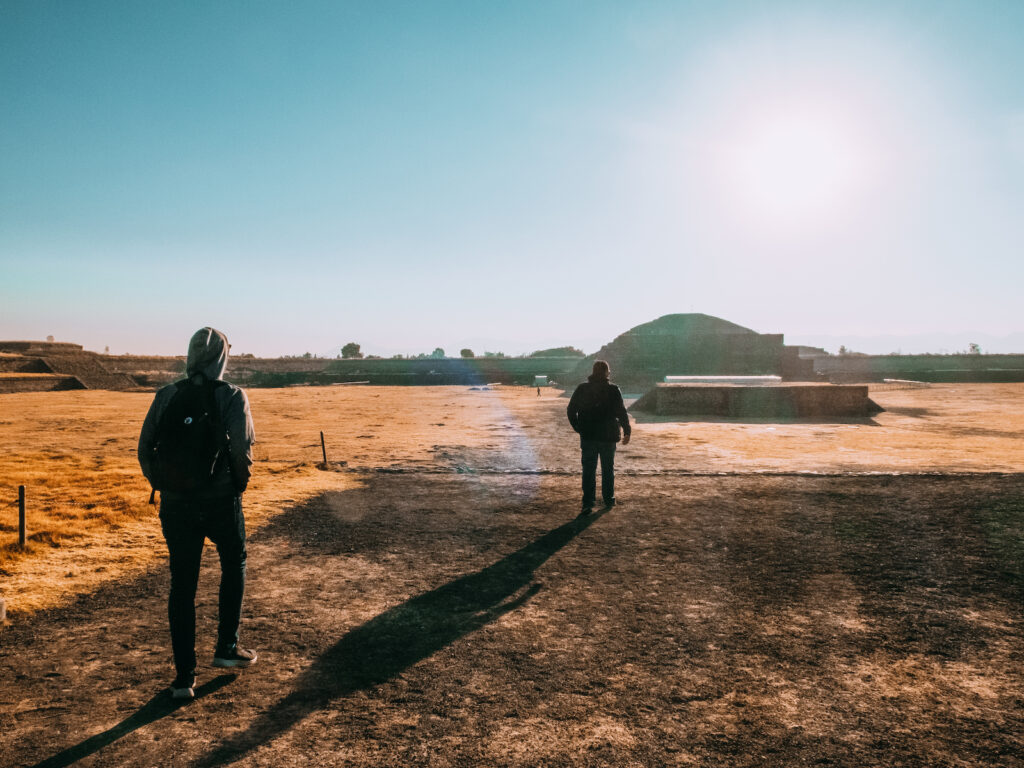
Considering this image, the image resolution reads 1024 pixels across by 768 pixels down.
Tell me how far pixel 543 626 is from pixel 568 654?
0.40 metres

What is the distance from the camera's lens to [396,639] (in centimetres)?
370

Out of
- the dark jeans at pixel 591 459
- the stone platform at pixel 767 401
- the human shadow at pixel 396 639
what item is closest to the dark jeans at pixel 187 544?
the human shadow at pixel 396 639

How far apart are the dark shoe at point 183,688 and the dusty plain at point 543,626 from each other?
0.08 meters

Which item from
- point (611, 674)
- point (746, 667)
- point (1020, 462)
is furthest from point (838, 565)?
point (1020, 462)

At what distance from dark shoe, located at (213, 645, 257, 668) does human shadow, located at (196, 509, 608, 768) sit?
360mm

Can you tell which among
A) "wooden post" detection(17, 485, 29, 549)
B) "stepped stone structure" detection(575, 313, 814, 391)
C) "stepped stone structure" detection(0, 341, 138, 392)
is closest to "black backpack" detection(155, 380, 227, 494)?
"wooden post" detection(17, 485, 29, 549)

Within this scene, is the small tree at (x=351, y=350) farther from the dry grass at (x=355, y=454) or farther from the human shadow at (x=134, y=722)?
the human shadow at (x=134, y=722)

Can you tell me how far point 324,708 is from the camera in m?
2.95

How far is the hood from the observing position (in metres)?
3.15

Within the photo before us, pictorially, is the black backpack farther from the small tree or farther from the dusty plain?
the small tree

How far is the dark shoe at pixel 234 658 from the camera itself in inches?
130

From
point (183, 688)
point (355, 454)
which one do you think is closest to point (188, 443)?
point (183, 688)

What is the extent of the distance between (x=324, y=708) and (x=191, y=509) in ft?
3.98

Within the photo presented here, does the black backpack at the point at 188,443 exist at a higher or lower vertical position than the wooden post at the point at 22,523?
higher
